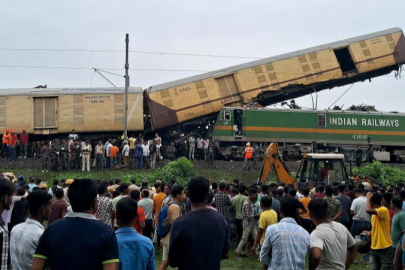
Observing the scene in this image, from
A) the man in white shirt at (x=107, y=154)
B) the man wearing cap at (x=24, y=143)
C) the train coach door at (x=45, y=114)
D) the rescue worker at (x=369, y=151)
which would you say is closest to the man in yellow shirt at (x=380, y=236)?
the man in white shirt at (x=107, y=154)

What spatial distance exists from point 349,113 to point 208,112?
7536 millimetres

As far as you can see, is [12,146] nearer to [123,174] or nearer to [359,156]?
[123,174]

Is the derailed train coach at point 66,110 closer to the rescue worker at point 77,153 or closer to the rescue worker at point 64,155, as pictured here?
the rescue worker at point 77,153

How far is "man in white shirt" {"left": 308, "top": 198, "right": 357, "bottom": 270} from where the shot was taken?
5159 mm

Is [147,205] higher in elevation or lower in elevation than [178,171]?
lower

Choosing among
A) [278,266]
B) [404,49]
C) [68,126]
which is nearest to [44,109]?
[68,126]

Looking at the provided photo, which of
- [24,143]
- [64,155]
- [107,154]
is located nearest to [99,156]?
[107,154]

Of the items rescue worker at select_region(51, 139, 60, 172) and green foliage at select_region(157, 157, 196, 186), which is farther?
rescue worker at select_region(51, 139, 60, 172)

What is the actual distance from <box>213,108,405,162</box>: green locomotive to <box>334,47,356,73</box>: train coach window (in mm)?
2490

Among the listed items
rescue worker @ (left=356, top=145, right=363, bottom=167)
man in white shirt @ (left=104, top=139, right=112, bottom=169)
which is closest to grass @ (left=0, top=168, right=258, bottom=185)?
man in white shirt @ (left=104, top=139, right=112, bottom=169)

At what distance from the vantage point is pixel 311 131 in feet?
93.6

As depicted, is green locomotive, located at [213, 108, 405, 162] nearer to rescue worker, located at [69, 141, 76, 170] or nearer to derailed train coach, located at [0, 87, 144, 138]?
derailed train coach, located at [0, 87, 144, 138]

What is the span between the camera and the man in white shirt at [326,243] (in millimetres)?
5159

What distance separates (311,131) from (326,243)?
23.8 meters
